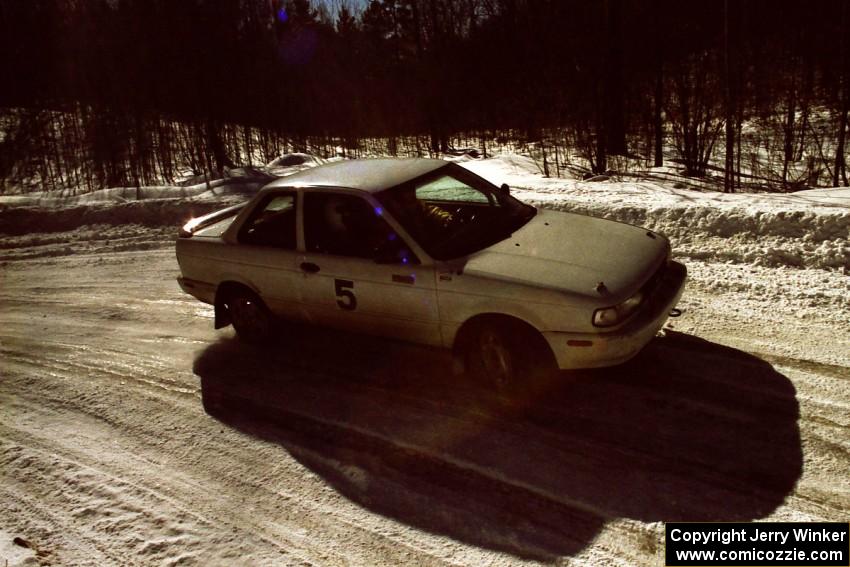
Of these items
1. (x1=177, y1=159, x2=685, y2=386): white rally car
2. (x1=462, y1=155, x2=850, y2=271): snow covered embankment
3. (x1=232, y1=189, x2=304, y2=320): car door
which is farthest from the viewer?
(x1=462, y1=155, x2=850, y2=271): snow covered embankment

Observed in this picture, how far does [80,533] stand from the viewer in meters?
3.86

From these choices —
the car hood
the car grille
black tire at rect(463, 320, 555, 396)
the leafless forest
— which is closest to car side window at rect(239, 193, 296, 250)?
the car hood

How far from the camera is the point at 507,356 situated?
180 inches

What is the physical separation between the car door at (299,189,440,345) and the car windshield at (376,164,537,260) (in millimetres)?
188

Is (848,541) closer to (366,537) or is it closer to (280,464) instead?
(366,537)

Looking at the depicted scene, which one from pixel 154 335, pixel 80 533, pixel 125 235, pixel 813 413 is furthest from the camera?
pixel 125 235

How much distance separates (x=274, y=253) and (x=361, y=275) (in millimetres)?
992

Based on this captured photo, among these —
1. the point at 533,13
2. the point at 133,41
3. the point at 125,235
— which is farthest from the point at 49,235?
the point at 533,13

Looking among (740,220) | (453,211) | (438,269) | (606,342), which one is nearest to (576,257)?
(606,342)

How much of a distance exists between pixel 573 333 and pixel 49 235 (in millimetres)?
10253

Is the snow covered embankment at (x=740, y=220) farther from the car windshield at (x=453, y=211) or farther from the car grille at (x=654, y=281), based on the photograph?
the car windshield at (x=453, y=211)

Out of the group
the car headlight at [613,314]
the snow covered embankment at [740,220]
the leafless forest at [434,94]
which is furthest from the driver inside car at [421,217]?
the leafless forest at [434,94]

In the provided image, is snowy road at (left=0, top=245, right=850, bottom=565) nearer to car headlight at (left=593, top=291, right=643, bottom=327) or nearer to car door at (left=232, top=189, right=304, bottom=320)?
car door at (left=232, top=189, right=304, bottom=320)

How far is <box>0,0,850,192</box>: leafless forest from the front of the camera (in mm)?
13227
